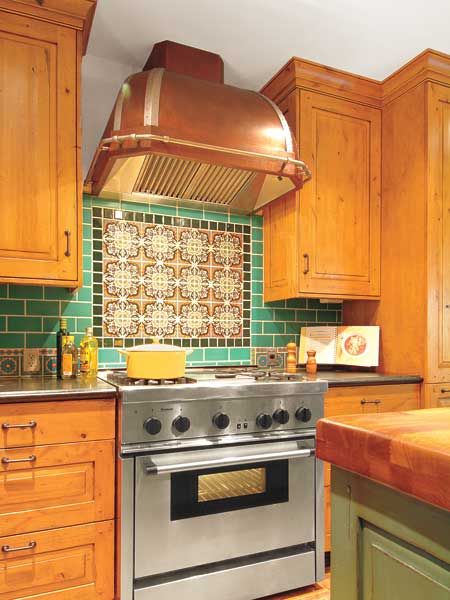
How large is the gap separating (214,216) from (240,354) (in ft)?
2.75

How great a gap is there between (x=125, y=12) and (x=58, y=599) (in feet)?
7.99

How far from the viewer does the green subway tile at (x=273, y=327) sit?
286 centimetres

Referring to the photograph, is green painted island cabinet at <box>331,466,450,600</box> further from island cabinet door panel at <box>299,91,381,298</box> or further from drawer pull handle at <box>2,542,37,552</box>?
island cabinet door panel at <box>299,91,381,298</box>

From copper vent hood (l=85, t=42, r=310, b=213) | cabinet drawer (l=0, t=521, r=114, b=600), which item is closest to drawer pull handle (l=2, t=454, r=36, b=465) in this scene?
cabinet drawer (l=0, t=521, r=114, b=600)

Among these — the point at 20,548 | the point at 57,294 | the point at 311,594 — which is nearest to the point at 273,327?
the point at 57,294

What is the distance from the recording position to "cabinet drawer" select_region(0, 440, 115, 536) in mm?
1656

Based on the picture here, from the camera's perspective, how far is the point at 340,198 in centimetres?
262

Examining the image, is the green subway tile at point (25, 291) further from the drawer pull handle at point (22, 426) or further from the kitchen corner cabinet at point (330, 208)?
the kitchen corner cabinet at point (330, 208)

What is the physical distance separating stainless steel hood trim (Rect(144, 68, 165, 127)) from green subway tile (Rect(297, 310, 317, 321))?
149cm

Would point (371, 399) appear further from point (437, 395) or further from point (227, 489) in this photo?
point (227, 489)

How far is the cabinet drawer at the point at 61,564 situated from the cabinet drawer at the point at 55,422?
336 mm

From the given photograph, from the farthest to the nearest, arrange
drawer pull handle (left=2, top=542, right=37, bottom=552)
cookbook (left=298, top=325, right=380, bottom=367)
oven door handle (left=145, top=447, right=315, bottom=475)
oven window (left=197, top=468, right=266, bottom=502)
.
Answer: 1. cookbook (left=298, top=325, right=380, bottom=367)
2. oven window (left=197, top=468, right=266, bottom=502)
3. oven door handle (left=145, top=447, right=315, bottom=475)
4. drawer pull handle (left=2, top=542, right=37, bottom=552)

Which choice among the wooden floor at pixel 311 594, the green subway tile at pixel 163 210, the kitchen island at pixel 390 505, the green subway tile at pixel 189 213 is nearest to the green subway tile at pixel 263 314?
the green subway tile at pixel 189 213

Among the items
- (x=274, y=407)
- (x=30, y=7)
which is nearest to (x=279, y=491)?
(x=274, y=407)
